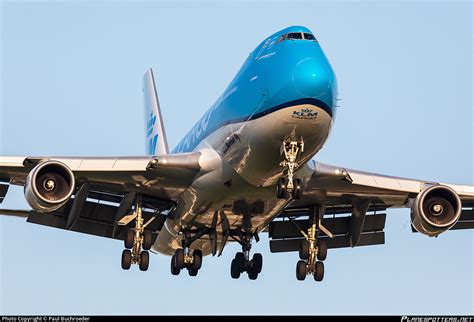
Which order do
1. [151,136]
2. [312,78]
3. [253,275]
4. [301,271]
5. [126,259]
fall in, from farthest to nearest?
[151,136] → [253,275] → [301,271] → [126,259] → [312,78]

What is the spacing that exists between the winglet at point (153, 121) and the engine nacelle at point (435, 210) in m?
14.0

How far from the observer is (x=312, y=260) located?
42.6m

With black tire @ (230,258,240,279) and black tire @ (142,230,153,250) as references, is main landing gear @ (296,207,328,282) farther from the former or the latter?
black tire @ (142,230,153,250)

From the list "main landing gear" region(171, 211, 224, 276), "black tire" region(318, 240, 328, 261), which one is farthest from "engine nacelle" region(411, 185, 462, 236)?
"main landing gear" region(171, 211, 224, 276)

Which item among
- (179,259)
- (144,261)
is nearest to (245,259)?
(179,259)

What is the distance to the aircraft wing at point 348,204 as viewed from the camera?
4041 centimetres

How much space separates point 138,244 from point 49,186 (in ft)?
14.2

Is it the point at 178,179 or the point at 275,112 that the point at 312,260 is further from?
the point at 275,112

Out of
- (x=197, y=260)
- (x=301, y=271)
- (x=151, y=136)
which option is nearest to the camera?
(x=301, y=271)

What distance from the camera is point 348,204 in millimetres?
43812

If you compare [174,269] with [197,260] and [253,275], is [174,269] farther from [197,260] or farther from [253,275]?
[253,275]

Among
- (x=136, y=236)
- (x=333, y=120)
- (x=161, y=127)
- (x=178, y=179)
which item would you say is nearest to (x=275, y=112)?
(x=333, y=120)

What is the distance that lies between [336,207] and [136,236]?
7618mm

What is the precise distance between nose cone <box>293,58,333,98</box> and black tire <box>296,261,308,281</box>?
373 inches
